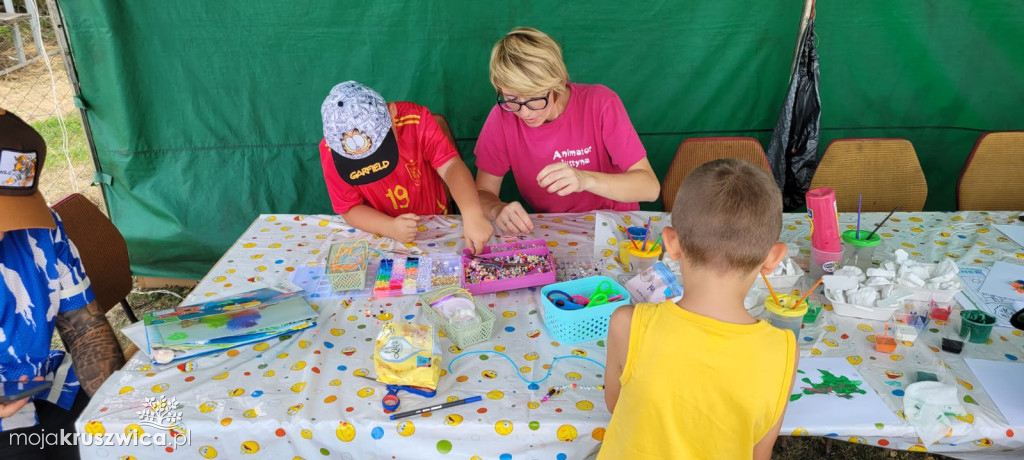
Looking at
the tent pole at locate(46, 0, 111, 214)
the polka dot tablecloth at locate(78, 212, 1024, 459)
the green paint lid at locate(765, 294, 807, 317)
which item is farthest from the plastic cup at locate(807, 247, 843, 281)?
the tent pole at locate(46, 0, 111, 214)

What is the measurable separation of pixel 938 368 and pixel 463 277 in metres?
1.29

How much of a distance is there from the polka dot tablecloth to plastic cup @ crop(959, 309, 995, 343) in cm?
3

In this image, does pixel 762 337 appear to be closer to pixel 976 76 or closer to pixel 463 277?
pixel 463 277

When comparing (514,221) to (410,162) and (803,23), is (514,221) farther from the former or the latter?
(803,23)

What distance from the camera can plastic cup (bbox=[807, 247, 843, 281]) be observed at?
192 centimetres

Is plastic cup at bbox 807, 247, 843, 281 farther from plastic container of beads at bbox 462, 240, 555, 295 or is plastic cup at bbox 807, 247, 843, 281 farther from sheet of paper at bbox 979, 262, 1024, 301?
plastic container of beads at bbox 462, 240, 555, 295

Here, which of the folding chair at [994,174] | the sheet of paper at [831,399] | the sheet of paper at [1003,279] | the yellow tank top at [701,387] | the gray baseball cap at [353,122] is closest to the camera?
the yellow tank top at [701,387]

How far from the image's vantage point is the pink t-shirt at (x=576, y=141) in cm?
254

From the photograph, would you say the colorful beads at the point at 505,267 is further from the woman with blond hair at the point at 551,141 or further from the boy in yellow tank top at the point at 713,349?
the boy in yellow tank top at the point at 713,349

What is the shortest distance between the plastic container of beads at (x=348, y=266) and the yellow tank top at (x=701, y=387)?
102 centimetres

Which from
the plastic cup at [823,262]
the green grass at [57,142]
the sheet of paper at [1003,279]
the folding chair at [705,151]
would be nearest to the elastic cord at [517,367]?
the plastic cup at [823,262]

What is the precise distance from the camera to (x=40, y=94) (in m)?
5.43

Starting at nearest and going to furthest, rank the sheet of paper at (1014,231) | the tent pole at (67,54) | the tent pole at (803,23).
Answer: the sheet of paper at (1014,231) → the tent pole at (803,23) → the tent pole at (67,54)

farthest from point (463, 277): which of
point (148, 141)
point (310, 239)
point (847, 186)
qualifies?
point (148, 141)
